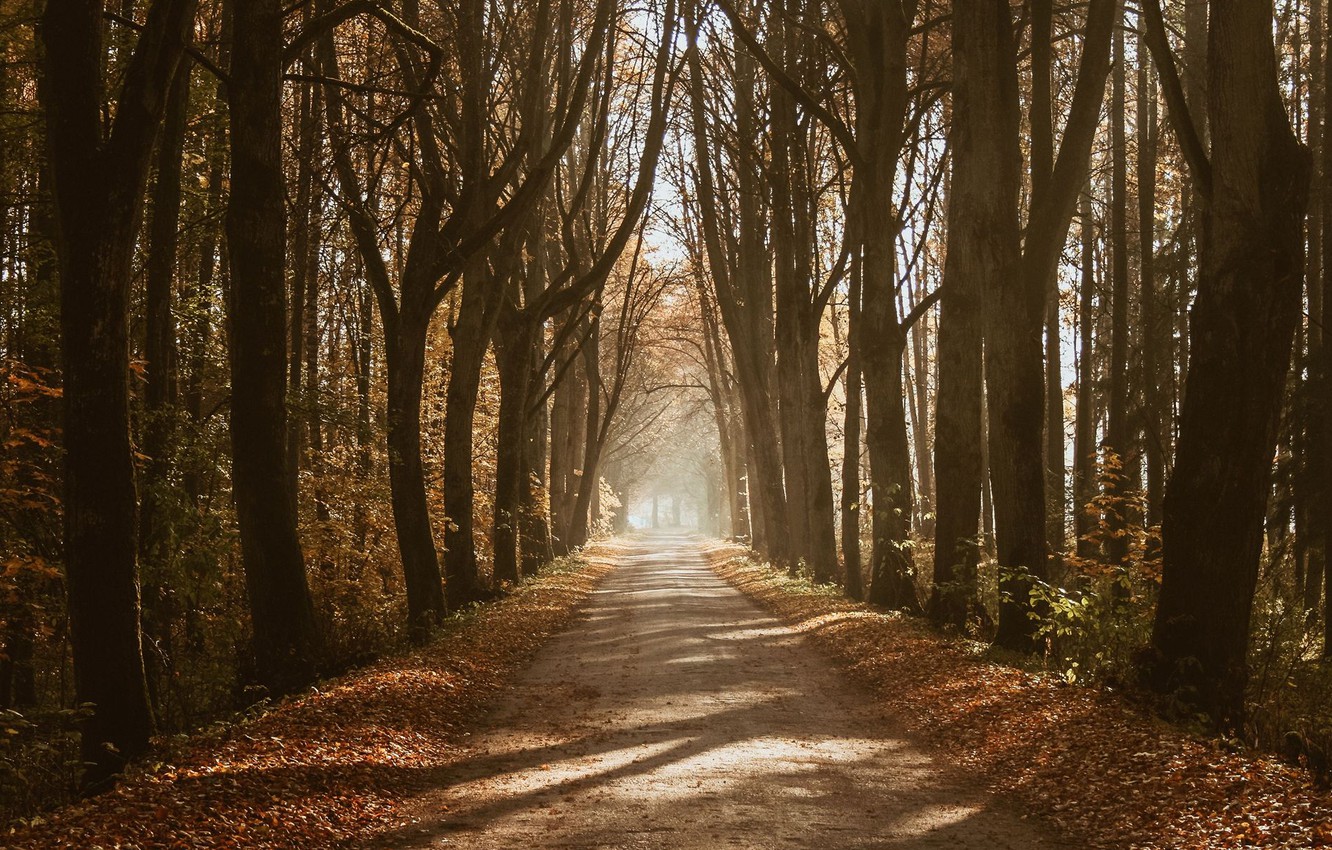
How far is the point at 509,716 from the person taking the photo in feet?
31.7

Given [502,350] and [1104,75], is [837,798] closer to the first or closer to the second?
[1104,75]

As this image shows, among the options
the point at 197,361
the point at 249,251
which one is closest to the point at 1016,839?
the point at 249,251

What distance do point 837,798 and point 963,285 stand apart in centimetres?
828

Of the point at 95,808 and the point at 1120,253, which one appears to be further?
the point at 1120,253

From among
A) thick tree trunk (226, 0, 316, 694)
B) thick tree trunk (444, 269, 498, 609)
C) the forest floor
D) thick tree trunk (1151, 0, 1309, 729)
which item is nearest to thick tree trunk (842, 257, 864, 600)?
thick tree trunk (444, 269, 498, 609)

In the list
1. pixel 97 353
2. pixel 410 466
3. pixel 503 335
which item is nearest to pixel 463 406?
pixel 410 466

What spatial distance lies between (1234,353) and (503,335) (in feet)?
49.0

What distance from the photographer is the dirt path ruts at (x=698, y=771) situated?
601 centimetres

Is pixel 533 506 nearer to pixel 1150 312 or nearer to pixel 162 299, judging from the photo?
pixel 1150 312

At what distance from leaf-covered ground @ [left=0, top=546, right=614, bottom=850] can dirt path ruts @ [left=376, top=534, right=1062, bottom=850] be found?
342 mm

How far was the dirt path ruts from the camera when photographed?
6008 millimetres

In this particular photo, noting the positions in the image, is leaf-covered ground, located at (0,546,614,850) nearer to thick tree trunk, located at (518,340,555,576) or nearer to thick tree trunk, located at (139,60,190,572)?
thick tree trunk, located at (139,60,190,572)

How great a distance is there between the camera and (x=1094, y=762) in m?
7.05

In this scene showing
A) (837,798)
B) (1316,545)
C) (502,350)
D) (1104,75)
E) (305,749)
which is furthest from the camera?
(502,350)
